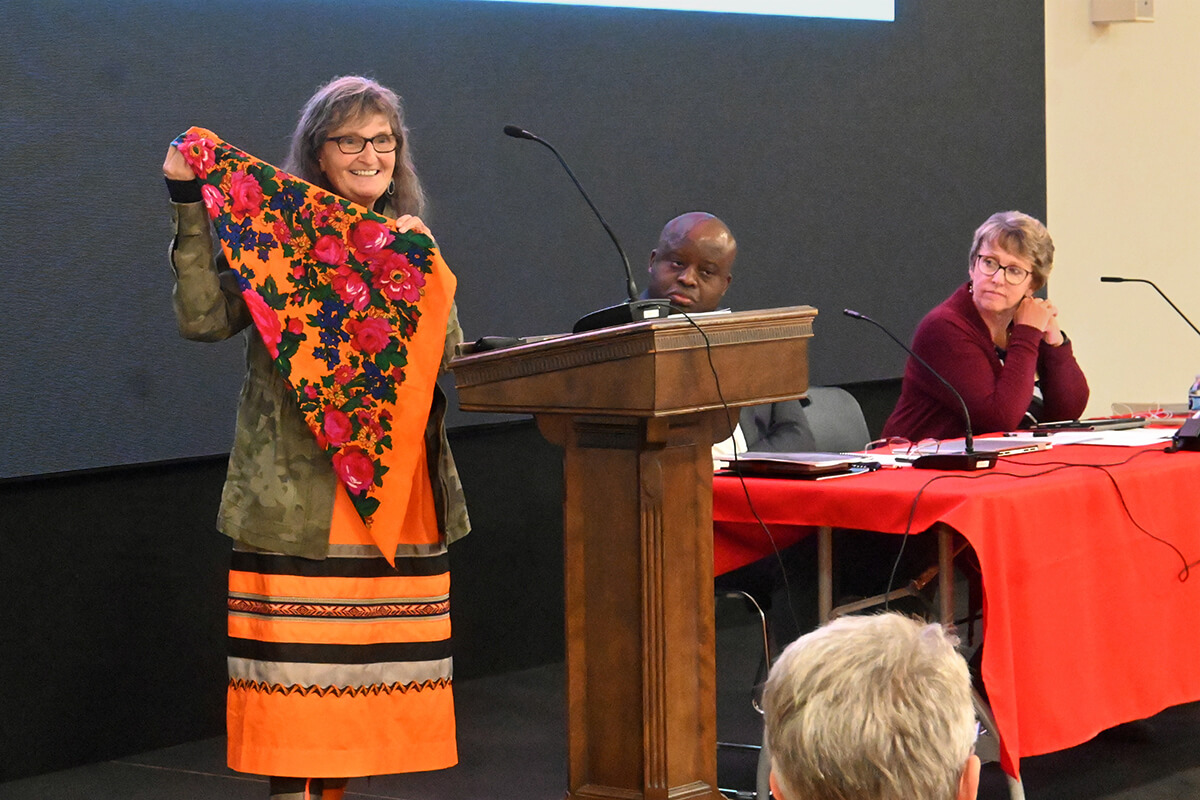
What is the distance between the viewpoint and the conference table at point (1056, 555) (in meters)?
2.60

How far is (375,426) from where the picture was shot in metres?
2.38

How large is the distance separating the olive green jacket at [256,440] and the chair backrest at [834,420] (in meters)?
1.71

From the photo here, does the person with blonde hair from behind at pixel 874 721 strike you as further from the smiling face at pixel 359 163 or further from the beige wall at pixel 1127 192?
the beige wall at pixel 1127 192

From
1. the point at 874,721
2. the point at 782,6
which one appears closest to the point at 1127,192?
the point at 782,6

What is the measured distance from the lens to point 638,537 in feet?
7.75

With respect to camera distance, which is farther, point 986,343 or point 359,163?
point 986,343

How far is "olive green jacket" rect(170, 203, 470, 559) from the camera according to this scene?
232 cm

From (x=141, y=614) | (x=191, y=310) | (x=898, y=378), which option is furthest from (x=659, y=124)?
(x=191, y=310)

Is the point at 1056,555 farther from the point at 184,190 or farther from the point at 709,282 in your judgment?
the point at 184,190

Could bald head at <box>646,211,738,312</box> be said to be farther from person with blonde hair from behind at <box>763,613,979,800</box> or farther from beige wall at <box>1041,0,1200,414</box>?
beige wall at <box>1041,0,1200,414</box>

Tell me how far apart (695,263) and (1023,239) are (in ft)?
3.18

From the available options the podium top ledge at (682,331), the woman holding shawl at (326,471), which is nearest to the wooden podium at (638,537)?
the podium top ledge at (682,331)

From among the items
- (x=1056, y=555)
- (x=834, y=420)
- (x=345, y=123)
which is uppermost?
(x=345, y=123)

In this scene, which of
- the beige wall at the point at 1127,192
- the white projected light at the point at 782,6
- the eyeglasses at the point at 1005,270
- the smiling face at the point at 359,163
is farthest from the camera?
the beige wall at the point at 1127,192
